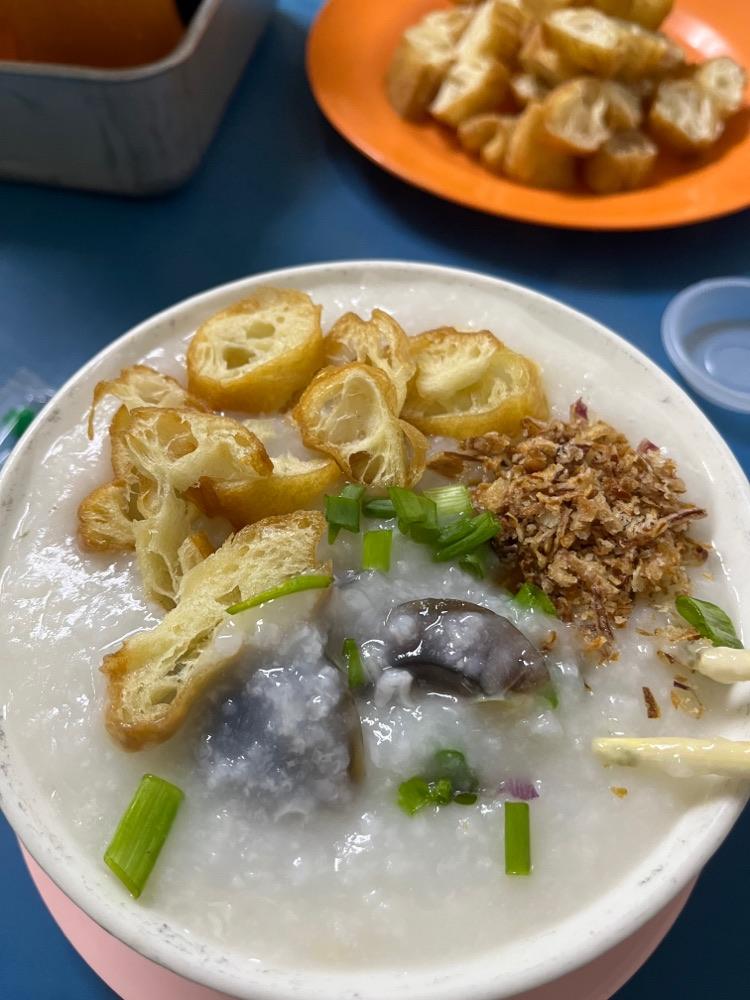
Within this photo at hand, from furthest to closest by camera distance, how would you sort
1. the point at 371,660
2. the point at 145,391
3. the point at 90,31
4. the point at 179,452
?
1. the point at 90,31
2. the point at 145,391
3. the point at 179,452
4. the point at 371,660

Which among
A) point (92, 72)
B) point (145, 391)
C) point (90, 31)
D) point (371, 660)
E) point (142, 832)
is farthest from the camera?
point (90, 31)

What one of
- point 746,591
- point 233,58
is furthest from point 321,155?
point 746,591

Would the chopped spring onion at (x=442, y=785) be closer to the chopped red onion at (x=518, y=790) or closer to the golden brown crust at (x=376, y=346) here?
the chopped red onion at (x=518, y=790)

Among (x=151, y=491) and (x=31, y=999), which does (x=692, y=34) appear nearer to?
(x=151, y=491)

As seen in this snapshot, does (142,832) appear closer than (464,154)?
Yes

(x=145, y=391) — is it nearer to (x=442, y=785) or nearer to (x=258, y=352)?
(x=258, y=352)

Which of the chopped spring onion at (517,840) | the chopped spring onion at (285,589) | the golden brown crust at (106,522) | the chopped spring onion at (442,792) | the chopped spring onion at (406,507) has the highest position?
the chopped spring onion at (406,507)

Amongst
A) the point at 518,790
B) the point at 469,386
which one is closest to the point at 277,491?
the point at 469,386

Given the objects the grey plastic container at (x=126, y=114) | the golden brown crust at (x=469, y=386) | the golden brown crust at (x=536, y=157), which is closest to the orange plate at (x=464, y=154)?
the golden brown crust at (x=536, y=157)

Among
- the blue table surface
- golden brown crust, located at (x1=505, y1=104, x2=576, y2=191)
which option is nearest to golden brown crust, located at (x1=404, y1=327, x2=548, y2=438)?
the blue table surface
